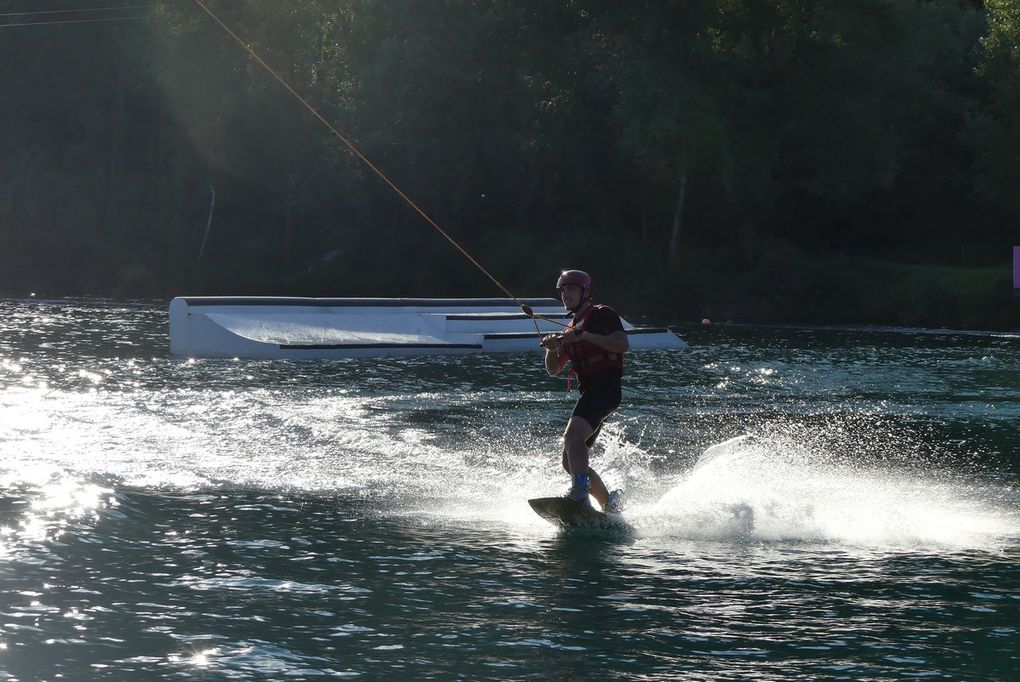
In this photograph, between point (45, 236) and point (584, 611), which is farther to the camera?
point (45, 236)

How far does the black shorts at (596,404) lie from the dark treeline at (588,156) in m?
28.5

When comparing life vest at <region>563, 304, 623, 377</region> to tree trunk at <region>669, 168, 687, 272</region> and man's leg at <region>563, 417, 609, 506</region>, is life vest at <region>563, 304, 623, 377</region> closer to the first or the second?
man's leg at <region>563, 417, 609, 506</region>

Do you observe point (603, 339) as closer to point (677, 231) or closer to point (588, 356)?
point (588, 356)

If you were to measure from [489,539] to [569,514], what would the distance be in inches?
27.5

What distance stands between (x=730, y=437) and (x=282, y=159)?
133 ft

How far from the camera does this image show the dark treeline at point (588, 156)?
4084cm

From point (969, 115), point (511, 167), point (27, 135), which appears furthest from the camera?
point (27, 135)

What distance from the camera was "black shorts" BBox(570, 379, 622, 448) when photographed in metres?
10.2

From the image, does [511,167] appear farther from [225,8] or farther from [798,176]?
[225,8]

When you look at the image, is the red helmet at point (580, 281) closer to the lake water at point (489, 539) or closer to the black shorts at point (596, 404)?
the black shorts at point (596, 404)

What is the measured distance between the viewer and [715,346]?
97.5 feet

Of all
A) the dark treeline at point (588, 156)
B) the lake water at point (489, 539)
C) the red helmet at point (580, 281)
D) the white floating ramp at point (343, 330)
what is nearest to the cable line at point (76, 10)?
the dark treeline at point (588, 156)

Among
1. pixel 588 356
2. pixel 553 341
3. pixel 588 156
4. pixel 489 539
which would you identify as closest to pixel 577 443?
pixel 588 356

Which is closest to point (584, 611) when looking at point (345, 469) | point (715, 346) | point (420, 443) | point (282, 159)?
point (345, 469)
